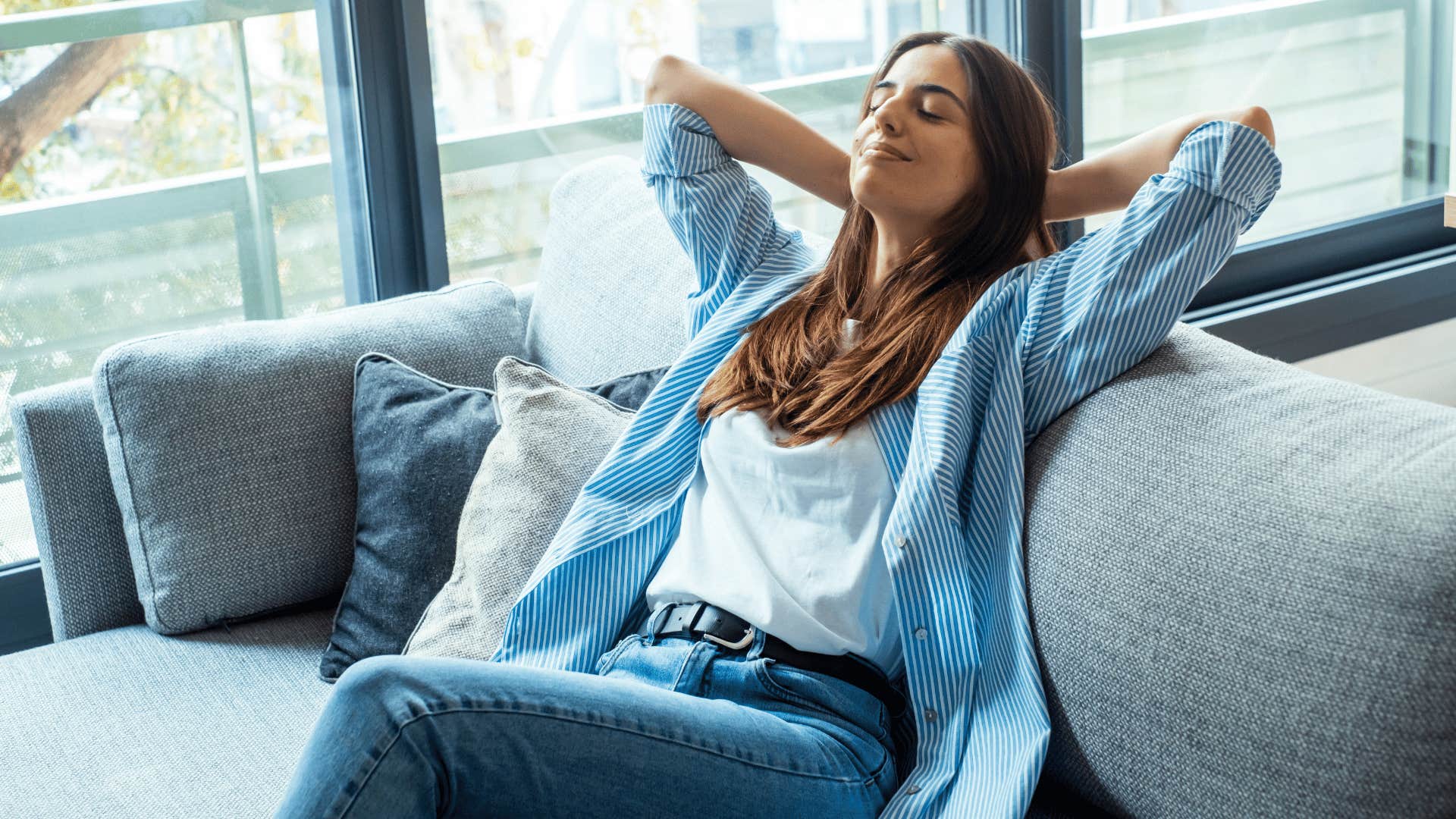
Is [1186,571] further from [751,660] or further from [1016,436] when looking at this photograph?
[751,660]

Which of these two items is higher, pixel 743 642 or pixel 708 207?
pixel 708 207

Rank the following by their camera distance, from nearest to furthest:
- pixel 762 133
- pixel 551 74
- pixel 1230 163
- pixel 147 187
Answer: pixel 1230 163 → pixel 762 133 → pixel 147 187 → pixel 551 74

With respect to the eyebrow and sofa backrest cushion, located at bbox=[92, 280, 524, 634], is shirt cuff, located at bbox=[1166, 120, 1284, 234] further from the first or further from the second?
sofa backrest cushion, located at bbox=[92, 280, 524, 634]

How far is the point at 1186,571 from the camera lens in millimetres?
1146

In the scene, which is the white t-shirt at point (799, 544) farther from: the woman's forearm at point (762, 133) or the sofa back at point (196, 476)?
the sofa back at point (196, 476)

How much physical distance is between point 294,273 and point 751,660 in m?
1.35

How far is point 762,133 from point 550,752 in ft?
2.92

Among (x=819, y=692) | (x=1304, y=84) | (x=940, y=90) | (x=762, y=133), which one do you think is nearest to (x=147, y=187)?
(x=762, y=133)

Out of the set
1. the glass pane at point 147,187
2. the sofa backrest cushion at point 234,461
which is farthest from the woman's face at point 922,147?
the glass pane at point 147,187

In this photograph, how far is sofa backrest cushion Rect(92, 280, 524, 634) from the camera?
1.80 m

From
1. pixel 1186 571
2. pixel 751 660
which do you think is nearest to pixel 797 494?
pixel 751 660

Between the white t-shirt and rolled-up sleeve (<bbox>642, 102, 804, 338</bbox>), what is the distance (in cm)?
28

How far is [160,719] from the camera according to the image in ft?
5.36

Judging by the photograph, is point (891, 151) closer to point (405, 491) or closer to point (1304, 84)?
point (405, 491)
